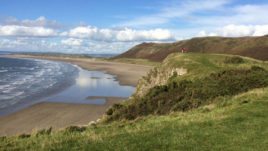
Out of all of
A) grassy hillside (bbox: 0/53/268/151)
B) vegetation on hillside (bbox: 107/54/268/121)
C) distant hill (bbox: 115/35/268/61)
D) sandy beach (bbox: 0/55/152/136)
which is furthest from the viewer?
distant hill (bbox: 115/35/268/61)

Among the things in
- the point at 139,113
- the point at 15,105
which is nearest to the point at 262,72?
the point at 139,113

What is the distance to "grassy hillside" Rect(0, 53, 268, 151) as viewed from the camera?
11.9m

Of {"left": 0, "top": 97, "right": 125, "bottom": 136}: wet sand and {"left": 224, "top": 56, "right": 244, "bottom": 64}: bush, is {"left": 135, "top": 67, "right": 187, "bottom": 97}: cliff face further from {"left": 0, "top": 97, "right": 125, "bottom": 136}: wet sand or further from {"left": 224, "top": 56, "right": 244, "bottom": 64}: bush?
{"left": 224, "top": 56, "right": 244, "bottom": 64}: bush

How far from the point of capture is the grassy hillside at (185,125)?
11906mm

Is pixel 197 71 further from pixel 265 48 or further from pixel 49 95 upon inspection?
pixel 265 48

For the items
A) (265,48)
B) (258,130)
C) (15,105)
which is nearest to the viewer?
(258,130)

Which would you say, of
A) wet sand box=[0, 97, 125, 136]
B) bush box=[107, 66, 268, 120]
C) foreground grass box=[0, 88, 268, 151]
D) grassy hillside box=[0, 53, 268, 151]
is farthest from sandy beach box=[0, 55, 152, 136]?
foreground grass box=[0, 88, 268, 151]

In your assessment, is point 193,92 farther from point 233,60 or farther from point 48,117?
point 48,117

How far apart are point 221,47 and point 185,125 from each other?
118 metres

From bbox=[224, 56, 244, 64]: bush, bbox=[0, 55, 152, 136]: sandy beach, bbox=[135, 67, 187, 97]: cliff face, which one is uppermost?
bbox=[224, 56, 244, 64]: bush

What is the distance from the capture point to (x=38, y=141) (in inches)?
526

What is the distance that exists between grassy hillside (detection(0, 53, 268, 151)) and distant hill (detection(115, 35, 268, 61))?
72190 millimetres

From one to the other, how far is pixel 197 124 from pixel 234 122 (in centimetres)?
145

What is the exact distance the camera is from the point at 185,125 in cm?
1494
